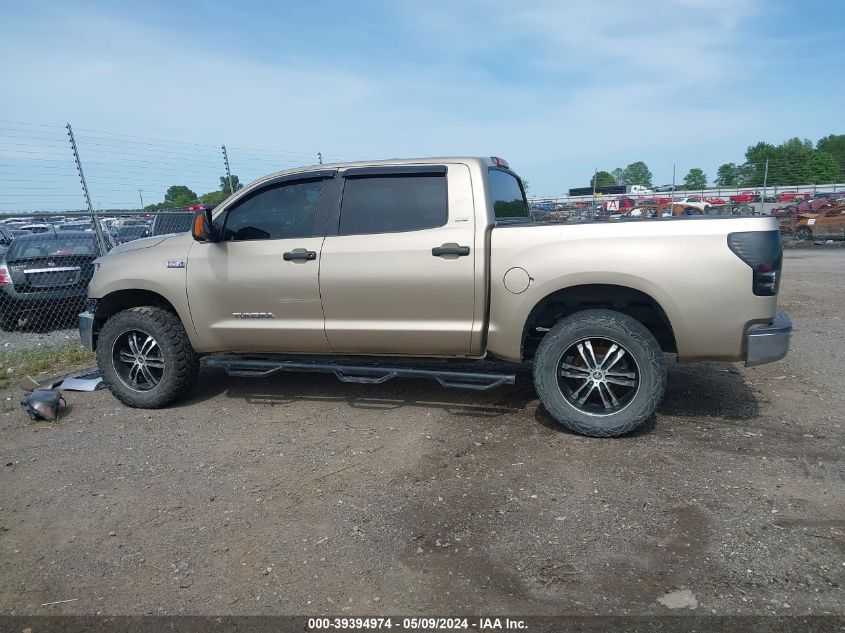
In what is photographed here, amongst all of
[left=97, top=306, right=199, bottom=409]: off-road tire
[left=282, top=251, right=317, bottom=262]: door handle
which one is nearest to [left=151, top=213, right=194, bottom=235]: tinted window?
[left=97, top=306, right=199, bottom=409]: off-road tire

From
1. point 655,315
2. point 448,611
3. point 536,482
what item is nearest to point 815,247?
point 655,315

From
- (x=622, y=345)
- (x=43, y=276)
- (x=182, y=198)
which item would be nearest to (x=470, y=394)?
(x=622, y=345)

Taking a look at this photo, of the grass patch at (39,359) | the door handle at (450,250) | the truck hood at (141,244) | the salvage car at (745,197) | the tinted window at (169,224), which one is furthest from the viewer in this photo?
the salvage car at (745,197)

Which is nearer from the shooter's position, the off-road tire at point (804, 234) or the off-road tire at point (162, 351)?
the off-road tire at point (162, 351)

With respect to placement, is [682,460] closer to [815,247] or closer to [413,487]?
[413,487]

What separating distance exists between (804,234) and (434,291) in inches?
776

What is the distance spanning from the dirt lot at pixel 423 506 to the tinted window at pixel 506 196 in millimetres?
→ 1549

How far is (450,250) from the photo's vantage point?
14.5 ft

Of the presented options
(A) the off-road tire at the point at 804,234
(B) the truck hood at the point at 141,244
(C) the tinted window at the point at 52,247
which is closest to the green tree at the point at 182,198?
(C) the tinted window at the point at 52,247

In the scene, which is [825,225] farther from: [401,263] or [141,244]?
[141,244]

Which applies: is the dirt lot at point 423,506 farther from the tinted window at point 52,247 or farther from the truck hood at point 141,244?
the tinted window at point 52,247

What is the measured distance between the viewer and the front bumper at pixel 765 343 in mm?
3945

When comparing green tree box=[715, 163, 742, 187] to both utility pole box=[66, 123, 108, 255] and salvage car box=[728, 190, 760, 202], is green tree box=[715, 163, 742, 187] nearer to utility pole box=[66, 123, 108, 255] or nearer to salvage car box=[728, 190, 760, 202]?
salvage car box=[728, 190, 760, 202]

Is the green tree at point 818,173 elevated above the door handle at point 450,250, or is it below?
below
